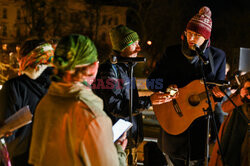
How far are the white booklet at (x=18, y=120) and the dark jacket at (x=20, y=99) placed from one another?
303mm

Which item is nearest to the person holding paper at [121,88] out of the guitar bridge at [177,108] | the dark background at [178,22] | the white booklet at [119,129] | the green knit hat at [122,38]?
the green knit hat at [122,38]

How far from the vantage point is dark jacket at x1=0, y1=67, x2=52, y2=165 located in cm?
246

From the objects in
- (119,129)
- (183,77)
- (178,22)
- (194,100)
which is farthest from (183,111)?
(178,22)

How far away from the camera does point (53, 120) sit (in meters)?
1.66

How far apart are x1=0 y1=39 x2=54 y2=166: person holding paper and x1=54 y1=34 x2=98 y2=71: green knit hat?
98 cm

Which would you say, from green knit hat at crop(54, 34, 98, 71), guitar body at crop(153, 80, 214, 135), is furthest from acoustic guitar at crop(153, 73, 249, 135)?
green knit hat at crop(54, 34, 98, 71)

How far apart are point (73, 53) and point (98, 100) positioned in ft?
1.11

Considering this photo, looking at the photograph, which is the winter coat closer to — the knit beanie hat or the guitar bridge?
the guitar bridge

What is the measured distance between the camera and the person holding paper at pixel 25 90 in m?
2.46

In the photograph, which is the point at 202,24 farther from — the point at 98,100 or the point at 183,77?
the point at 98,100

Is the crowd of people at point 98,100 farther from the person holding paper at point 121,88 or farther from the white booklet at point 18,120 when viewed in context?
the white booklet at point 18,120

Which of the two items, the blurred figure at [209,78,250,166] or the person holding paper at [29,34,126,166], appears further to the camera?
the blurred figure at [209,78,250,166]

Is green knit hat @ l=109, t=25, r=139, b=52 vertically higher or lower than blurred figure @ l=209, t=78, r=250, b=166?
higher

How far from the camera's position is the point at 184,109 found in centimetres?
339
